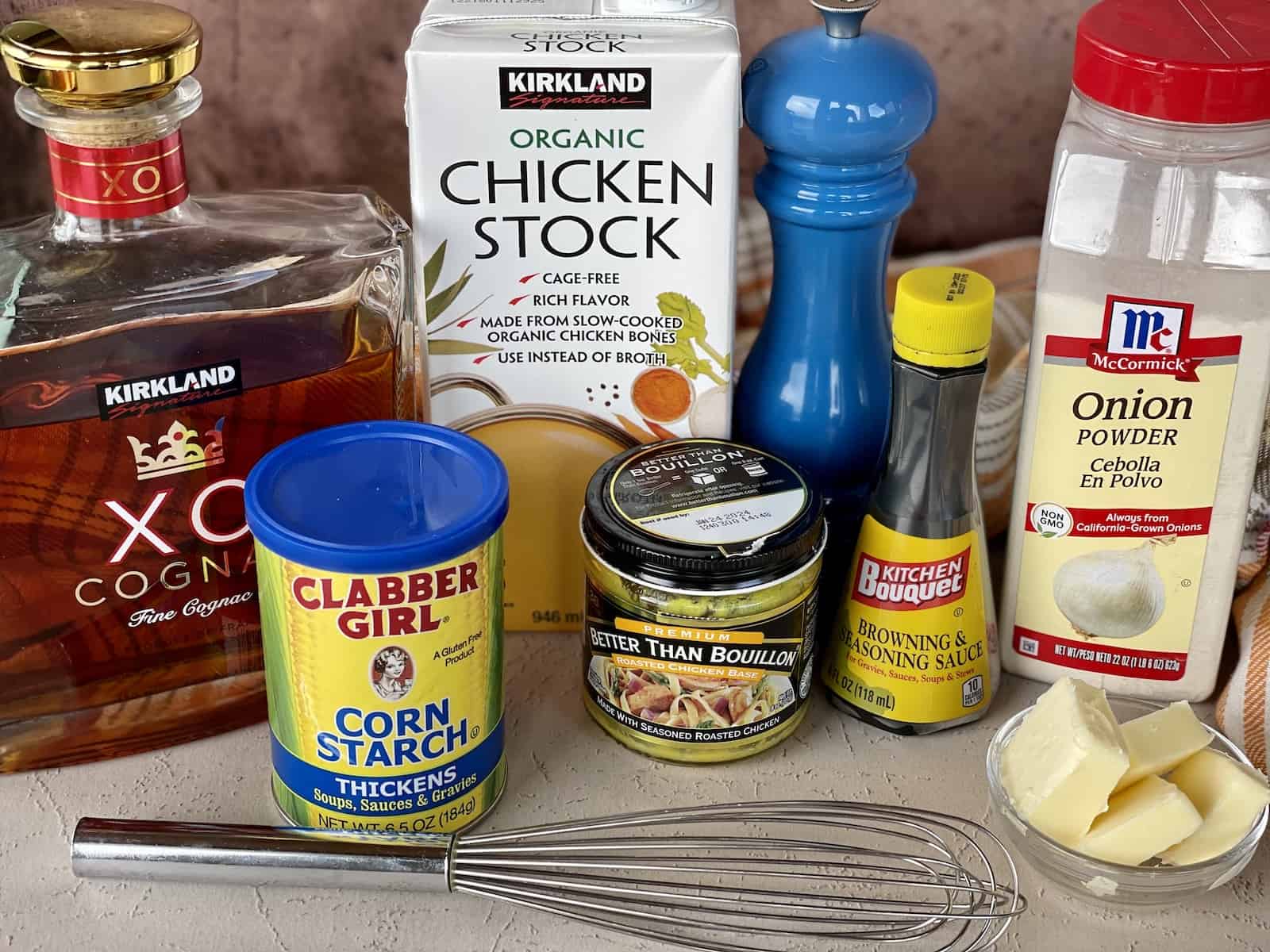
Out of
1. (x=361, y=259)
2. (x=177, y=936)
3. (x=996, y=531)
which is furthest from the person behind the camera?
(x=996, y=531)

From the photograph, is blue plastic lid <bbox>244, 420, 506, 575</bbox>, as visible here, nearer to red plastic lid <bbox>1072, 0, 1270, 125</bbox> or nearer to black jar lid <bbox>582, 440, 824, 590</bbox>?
black jar lid <bbox>582, 440, 824, 590</bbox>

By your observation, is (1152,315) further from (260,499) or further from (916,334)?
(260,499)

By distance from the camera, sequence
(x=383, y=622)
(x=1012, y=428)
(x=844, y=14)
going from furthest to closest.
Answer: (x=1012, y=428) → (x=844, y=14) → (x=383, y=622)

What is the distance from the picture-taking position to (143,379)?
674 millimetres

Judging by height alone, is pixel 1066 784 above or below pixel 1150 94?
below

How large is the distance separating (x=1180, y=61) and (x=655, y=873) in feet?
1.38

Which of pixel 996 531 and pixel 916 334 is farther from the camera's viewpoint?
pixel 996 531

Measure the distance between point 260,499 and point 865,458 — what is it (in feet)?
1.06

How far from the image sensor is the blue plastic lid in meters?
0.61

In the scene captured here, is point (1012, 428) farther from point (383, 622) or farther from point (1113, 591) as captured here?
point (383, 622)

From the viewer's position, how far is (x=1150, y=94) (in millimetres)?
660

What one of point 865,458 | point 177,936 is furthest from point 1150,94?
point 177,936

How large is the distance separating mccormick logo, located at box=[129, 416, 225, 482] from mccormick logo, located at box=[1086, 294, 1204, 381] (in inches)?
16.3

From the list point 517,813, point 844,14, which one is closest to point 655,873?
point 517,813
